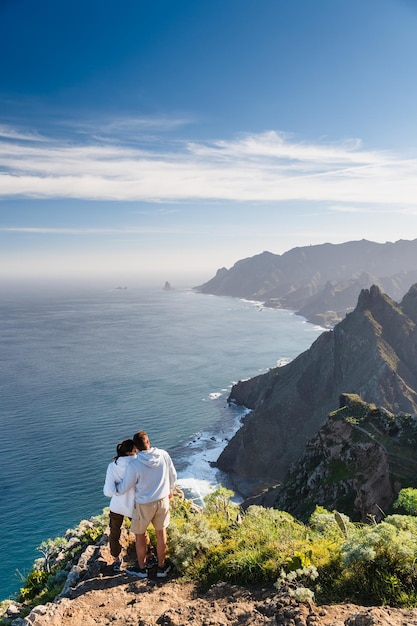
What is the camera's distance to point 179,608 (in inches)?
331

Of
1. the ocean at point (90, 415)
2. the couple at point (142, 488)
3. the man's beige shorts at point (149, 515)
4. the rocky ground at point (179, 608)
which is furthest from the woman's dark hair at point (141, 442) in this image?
the ocean at point (90, 415)

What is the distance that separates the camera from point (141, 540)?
9828 millimetres

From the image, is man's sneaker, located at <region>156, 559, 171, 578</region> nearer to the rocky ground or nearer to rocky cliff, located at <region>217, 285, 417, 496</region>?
the rocky ground

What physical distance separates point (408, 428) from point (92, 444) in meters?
56.1

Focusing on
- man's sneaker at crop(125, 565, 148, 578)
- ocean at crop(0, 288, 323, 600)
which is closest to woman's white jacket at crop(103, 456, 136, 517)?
man's sneaker at crop(125, 565, 148, 578)

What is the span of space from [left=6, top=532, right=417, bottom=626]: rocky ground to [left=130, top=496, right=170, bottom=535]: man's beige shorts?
1.31m

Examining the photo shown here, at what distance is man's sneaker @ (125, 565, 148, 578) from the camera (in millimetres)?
9781

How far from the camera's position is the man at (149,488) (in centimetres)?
921

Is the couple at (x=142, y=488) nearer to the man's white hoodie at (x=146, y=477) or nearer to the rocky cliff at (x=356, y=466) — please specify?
the man's white hoodie at (x=146, y=477)

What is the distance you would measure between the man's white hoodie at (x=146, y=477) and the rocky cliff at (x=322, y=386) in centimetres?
6939

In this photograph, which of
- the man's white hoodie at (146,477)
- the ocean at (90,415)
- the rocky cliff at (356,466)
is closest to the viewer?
the man's white hoodie at (146,477)

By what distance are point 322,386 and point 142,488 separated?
95407 mm

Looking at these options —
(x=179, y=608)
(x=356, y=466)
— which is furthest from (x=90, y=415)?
(x=179, y=608)

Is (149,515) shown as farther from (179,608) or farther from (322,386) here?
(322,386)
